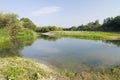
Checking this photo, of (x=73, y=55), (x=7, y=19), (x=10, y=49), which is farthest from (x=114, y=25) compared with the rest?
(x=73, y=55)

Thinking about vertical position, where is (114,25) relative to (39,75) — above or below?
above

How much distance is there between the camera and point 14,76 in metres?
10.0

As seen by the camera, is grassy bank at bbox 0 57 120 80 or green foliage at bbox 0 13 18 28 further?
green foliage at bbox 0 13 18 28

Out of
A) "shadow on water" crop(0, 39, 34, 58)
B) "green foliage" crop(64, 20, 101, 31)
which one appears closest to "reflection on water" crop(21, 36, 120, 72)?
"shadow on water" crop(0, 39, 34, 58)

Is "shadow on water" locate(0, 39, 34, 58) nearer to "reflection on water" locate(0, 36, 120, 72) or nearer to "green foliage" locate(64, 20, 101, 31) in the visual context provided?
"reflection on water" locate(0, 36, 120, 72)

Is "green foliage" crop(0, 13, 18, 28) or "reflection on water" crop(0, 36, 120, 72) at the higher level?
"green foliage" crop(0, 13, 18, 28)

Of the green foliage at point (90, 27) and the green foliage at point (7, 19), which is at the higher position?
the green foliage at point (7, 19)

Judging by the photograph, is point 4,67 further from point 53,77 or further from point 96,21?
point 96,21

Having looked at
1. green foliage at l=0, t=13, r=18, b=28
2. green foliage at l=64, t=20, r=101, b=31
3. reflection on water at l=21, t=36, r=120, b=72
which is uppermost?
green foliage at l=0, t=13, r=18, b=28

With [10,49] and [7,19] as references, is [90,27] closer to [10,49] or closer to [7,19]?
[7,19]

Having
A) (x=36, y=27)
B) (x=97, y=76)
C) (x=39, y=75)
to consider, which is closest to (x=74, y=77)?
(x=97, y=76)

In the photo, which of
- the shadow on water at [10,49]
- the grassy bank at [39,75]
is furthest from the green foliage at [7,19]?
the grassy bank at [39,75]

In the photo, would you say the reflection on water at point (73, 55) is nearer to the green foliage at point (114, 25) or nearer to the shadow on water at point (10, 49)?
the shadow on water at point (10, 49)

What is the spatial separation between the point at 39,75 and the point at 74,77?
2.12 metres
